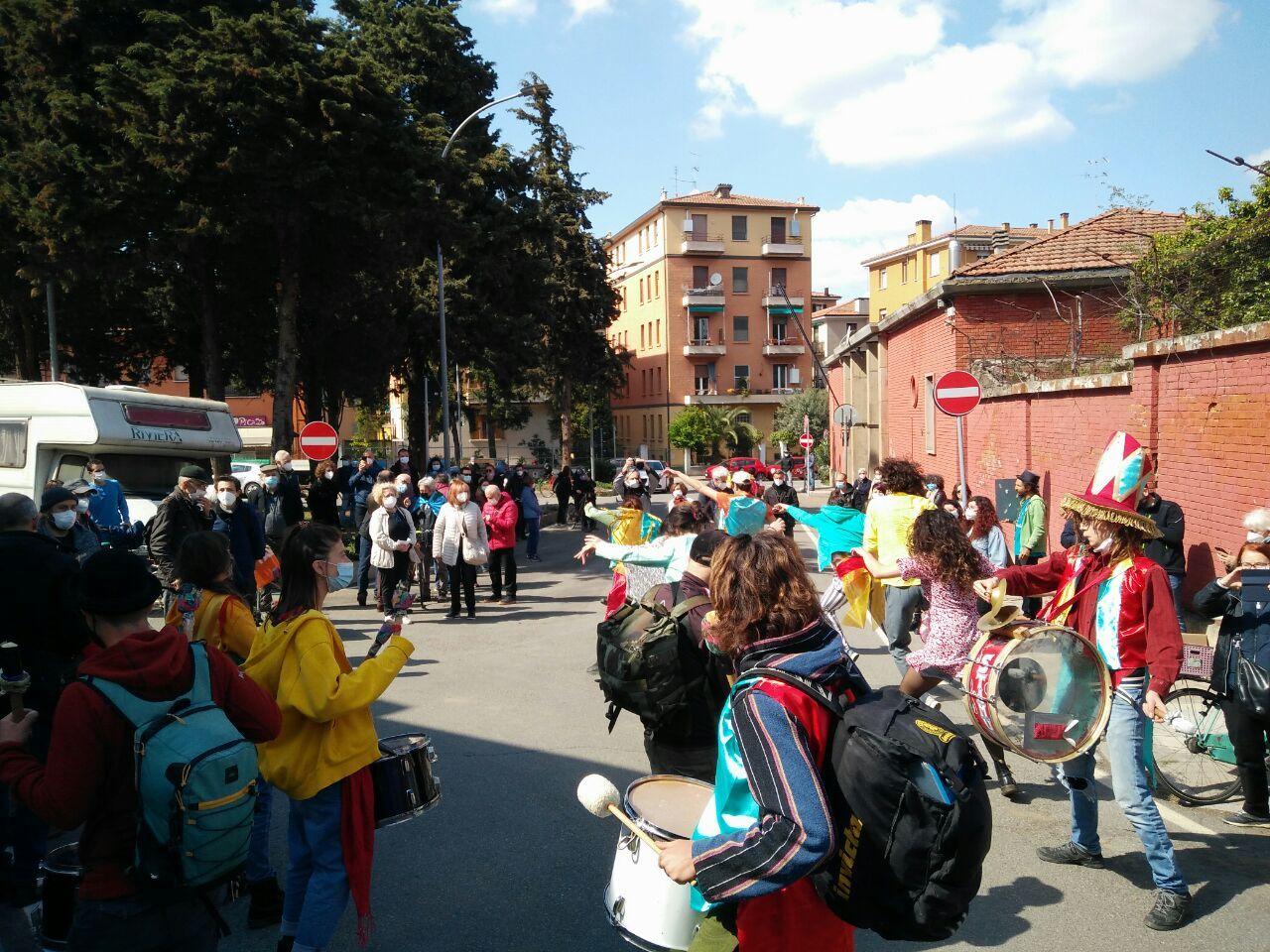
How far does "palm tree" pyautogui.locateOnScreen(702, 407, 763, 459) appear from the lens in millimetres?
63438

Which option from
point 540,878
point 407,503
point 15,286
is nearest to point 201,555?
point 540,878

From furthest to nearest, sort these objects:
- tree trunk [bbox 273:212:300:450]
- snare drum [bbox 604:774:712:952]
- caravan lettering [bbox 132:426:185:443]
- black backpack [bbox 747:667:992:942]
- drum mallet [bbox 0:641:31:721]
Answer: tree trunk [bbox 273:212:300:450]
caravan lettering [bbox 132:426:185:443]
drum mallet [bbox 0:641:31:721]
snare drum [bbox 604:774:712:952]
black backpack [bbox 747:667:992:942]

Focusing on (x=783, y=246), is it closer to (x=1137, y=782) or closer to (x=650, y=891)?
(x=1137, y=782)

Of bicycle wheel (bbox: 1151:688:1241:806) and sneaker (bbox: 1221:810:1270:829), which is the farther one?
bicycle wheel (bbox: 1151:688:1241:806)

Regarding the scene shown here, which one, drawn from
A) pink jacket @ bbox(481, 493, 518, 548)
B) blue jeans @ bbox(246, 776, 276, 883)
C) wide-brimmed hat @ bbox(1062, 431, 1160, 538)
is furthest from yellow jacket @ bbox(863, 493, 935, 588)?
pink jacket @ bbox(481, 493, 518, 548)

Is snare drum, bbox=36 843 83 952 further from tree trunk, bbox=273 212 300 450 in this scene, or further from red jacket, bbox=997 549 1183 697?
tree trunk, bbox=273 212 300 450

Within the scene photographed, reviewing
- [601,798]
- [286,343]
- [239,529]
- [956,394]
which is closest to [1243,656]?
[601,798]

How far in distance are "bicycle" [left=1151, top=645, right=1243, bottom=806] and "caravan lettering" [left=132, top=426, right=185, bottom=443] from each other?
44.5 feet

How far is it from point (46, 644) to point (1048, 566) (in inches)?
194

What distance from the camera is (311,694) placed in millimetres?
3434

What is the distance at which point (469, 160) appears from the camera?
1046 inches

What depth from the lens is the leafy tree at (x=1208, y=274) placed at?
45.0ft

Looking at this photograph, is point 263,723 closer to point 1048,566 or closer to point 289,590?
point 289,590

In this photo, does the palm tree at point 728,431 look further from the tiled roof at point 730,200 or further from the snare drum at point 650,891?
the snare drum at point 650,891
